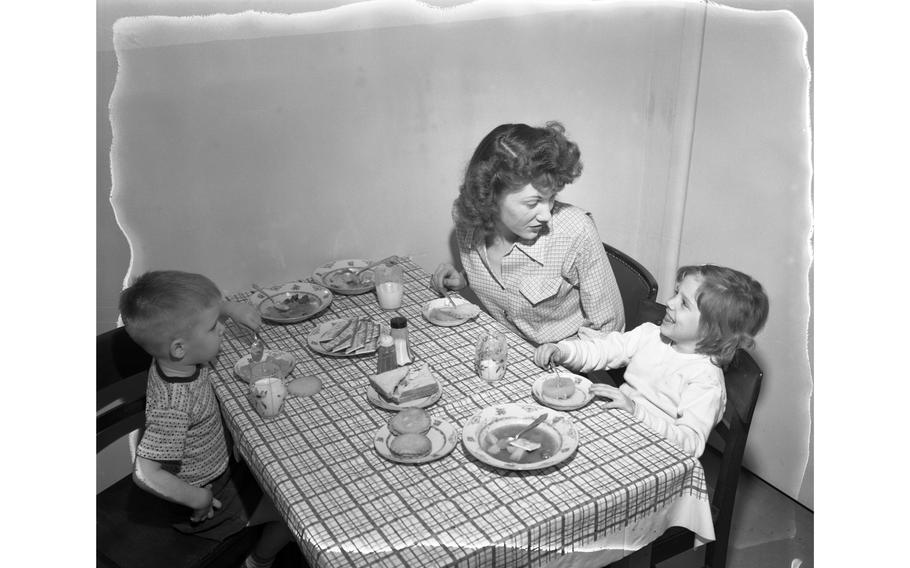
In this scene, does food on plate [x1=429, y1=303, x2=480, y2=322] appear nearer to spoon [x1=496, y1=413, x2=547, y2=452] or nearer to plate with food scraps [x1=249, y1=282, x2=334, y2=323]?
plate with food scraps [x1=249, y1=282, x2=334, y2=323]

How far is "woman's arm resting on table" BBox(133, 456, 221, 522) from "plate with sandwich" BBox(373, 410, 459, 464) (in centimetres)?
41

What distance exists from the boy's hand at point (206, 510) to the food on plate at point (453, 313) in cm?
67

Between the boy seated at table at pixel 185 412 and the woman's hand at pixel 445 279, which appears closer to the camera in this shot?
the boy seated at table at pixel 185 412

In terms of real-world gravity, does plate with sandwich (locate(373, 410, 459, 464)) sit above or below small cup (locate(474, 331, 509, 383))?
below

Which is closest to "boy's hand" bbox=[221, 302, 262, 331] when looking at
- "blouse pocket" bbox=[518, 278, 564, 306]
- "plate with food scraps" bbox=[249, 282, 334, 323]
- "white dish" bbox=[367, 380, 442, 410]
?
"plate with food scraps" bbox=[249, 282, 334, 323]

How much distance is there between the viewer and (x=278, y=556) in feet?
6.73

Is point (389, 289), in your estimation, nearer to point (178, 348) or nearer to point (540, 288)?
point (540, 288)

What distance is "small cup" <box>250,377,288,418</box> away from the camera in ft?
5.18

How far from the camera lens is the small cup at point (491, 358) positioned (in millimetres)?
1688

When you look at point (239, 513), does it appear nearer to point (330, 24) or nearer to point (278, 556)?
point (278, 556)

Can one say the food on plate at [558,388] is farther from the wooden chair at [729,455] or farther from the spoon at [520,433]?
the wooden chair at [729,455]

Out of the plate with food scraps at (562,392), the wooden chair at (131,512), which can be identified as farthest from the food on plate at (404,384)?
the wooden chair at (131,512)

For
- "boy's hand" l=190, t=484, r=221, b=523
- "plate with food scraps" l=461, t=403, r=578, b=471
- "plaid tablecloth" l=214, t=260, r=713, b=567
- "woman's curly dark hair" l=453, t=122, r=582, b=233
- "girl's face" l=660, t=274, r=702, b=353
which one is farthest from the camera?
"woman's curly dark hair" l=453, t=122, r=582, b=233

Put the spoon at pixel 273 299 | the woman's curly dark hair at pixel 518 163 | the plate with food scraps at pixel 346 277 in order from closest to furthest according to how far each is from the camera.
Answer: the woman's curly dark hair at pixel 518 163
the spoon at pixel 273 299
the plate with food scraps at pixel 346 277
